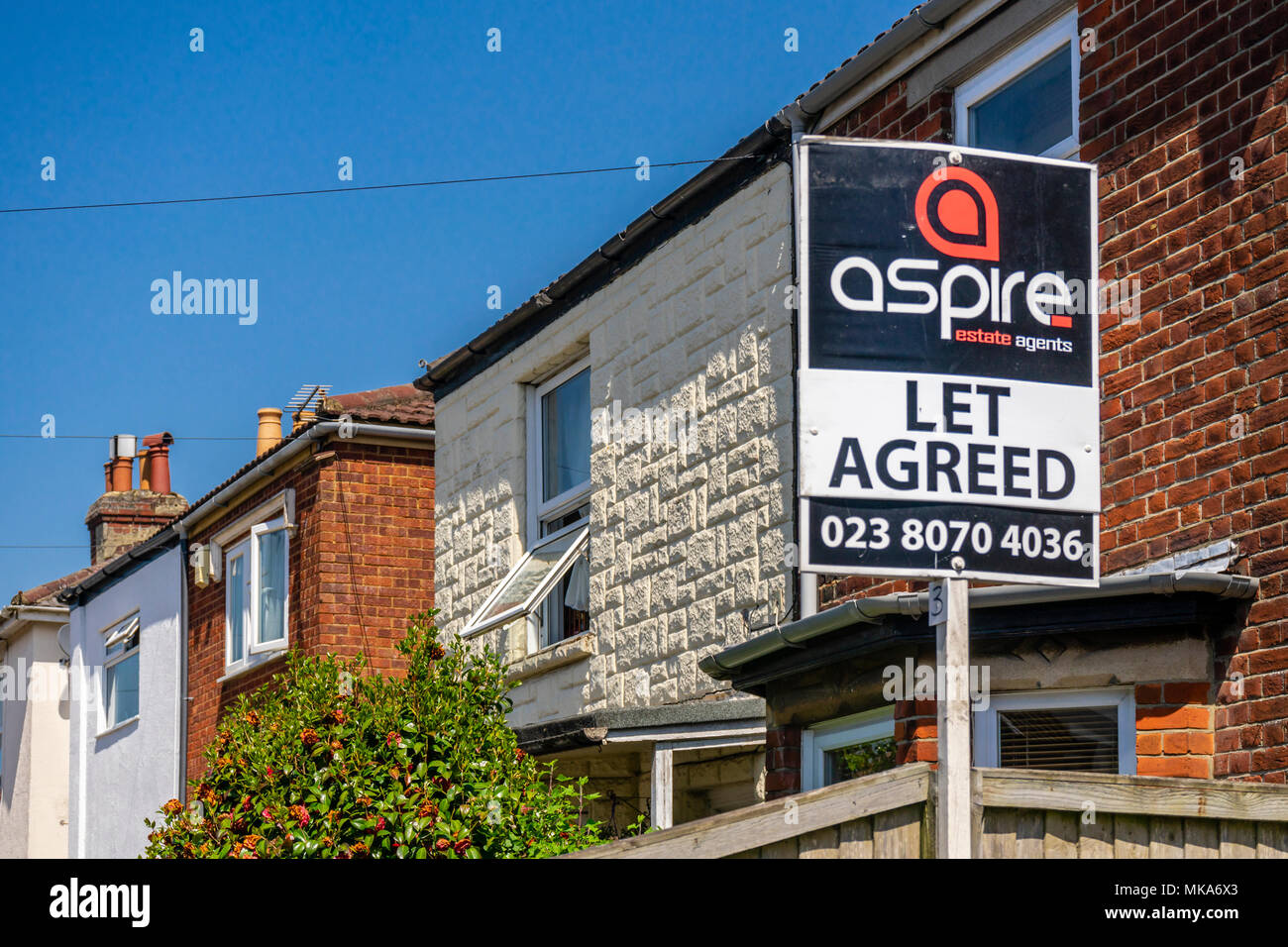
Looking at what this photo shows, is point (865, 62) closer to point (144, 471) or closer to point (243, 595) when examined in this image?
point (243, 595)

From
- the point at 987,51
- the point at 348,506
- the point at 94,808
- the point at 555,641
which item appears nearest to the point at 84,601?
the point at 94,808

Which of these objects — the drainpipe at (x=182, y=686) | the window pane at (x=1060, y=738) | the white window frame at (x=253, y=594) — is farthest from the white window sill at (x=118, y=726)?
the window pane at (x=1060, y=738)

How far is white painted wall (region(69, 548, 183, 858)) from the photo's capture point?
2066cm

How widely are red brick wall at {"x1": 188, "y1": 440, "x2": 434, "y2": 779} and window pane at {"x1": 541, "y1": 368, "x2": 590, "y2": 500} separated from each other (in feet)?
11.9

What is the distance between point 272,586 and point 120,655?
5901 mm

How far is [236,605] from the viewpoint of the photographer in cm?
1900

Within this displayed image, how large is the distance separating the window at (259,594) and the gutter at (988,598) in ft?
32.4

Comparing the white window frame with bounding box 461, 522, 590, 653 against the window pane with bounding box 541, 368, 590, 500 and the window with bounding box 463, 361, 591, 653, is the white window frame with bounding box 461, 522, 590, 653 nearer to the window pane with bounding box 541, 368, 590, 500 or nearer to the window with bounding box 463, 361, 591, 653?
the window with bounding box 463, 361, 591, 653

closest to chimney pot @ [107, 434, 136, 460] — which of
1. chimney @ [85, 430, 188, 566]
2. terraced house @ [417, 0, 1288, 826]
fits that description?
chimney @ [85, 430, 188, 566]

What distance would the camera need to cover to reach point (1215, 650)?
705 centimetres

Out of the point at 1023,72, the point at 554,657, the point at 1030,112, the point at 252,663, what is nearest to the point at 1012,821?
the point at 1030,112

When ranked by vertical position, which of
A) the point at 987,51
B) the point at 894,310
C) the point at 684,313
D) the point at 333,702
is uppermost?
the point at 987,51
